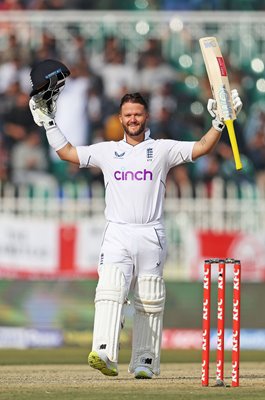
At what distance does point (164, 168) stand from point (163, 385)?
1.47m

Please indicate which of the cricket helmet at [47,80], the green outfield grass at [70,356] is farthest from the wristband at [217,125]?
the green outfield grass at [70,356]

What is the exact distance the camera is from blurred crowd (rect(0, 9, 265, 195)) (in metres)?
15.9

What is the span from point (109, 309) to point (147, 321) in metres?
0.36

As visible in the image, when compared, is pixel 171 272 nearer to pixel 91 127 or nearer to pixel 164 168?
Result: pixel 91 127

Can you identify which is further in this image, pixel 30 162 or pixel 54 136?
pixel 30 162

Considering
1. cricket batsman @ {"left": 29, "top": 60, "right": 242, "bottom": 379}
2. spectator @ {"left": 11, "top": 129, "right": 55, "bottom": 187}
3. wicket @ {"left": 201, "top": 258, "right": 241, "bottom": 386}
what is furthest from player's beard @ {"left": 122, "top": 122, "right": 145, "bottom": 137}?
spectator @ {"left": 11, "top": 129, "right": 55, "bottom": 187}

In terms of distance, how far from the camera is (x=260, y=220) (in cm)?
1538

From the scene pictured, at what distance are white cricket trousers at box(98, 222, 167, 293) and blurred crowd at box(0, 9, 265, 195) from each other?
647 cm

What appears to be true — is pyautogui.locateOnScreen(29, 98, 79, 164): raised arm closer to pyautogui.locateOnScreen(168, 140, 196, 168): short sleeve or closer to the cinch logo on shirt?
the cinch logo on shirt

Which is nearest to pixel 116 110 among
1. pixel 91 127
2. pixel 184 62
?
pixel 91 127

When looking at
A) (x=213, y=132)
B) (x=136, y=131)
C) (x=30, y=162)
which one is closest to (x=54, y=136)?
(x=136, y=131)

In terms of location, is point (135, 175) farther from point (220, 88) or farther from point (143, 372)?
point (143, 372)

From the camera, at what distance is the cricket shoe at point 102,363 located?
334 inches

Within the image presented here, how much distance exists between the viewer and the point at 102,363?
8516mm
